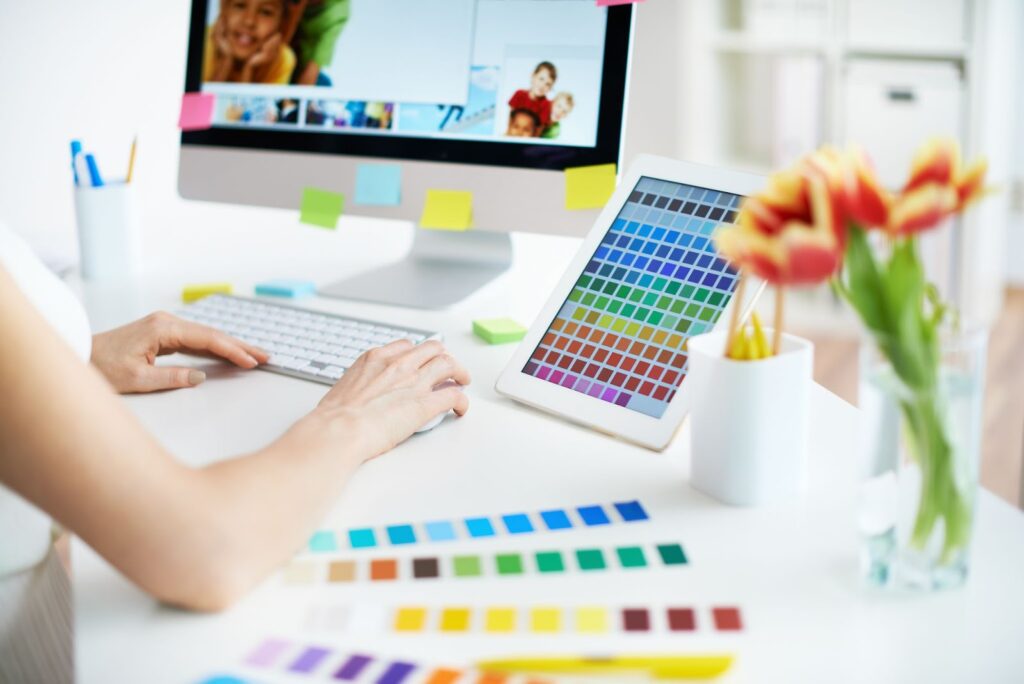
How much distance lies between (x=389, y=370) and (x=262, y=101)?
0.59m

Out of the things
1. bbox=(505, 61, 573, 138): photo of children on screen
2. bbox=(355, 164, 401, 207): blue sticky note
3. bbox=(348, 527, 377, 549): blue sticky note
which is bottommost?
bbox=(348, 527, 377, 549): blue sticky note

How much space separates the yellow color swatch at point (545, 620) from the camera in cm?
64

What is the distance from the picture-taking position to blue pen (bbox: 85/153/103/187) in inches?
55.7

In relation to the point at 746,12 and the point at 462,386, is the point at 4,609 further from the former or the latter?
the point at 746,12

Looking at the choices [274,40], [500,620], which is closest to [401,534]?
[500,620]

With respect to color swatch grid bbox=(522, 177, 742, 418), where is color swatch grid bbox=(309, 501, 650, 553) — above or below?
below

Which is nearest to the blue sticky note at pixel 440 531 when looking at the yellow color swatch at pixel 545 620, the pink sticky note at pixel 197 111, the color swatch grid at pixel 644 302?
the yellow color swatch at pixel 545 620

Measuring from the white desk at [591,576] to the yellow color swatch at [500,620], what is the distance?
0.01 m

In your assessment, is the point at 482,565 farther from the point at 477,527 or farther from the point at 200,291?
the point at 200,291

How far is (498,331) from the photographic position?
3.82 feet

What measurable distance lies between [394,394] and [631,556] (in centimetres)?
28

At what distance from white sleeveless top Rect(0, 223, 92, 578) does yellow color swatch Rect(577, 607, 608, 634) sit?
18.6 inches

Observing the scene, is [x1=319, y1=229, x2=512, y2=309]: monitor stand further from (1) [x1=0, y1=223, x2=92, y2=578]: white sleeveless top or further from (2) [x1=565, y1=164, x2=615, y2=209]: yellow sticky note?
(1) [x1=0, y1=223, x2=92, y2=578]: white sleeveless top

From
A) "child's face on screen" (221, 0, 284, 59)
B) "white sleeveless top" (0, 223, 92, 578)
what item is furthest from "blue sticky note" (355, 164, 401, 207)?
"white sleeveless top" (0, 223, 92, 578)
